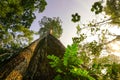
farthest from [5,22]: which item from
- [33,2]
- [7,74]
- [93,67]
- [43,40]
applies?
[93,67]

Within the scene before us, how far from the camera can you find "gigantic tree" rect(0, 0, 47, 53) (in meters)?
17.3

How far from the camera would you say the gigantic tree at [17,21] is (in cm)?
1726

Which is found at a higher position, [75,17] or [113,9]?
[113,9]

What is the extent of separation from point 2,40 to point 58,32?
21215mm

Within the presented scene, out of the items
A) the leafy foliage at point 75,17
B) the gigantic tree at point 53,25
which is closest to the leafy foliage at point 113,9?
the leafy foliage at point 75,17

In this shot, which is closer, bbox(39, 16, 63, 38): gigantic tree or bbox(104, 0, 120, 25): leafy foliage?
bbox(104, 0, 120, 25): leafy foliage

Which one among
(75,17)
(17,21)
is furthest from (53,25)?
(75,17)

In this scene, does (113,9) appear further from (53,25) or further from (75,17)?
(53,25)

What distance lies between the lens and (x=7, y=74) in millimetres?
4410

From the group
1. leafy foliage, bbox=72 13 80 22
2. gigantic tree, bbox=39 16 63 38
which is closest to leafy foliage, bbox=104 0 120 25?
leafy foliage, bbox=72 13 80 22

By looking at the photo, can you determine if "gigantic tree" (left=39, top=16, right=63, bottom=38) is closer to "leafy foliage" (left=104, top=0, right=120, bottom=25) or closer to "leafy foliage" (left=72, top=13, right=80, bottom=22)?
"leafy foliage" (left=104, top=0, right=120, bottom=25)

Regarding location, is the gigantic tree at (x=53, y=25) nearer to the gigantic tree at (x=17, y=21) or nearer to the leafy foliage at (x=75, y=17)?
the gigantic tree at (x=17, y=21)

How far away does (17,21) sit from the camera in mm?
18500

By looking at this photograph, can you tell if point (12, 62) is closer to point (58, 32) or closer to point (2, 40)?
point (2, 40)
